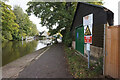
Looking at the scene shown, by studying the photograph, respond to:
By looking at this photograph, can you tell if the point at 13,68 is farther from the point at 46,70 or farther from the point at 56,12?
the point at 56,12

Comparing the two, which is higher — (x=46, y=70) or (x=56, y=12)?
(x=56, y=12)

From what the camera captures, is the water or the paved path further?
the water

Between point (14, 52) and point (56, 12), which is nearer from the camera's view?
point (14, 52)

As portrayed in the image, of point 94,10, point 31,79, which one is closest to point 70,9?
Answer: point 94,10

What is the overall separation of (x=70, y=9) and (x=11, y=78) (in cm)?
1549

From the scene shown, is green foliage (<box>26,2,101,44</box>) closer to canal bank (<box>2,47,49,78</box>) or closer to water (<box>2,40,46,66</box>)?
water (<box>2,40,46,66</box>)

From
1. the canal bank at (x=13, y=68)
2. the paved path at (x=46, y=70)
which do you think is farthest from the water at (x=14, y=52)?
the paved path at (x=46, y=70)

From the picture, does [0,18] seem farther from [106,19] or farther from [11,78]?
[106,19]

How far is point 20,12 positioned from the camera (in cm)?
3809

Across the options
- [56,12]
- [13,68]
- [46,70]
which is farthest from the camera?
[56,12]

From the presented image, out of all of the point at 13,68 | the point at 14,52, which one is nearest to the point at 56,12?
the point at 14,52

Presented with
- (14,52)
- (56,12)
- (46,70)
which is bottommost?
(14,52)

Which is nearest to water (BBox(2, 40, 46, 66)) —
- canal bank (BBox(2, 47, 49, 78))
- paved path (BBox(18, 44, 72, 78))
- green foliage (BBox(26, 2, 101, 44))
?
canal bank (BBox(2, 47, 49, 78))

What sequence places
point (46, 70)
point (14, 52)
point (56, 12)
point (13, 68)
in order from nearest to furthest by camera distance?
point (46, 70)
point (13, 68)
point (14, 52)
point (56, 12)
